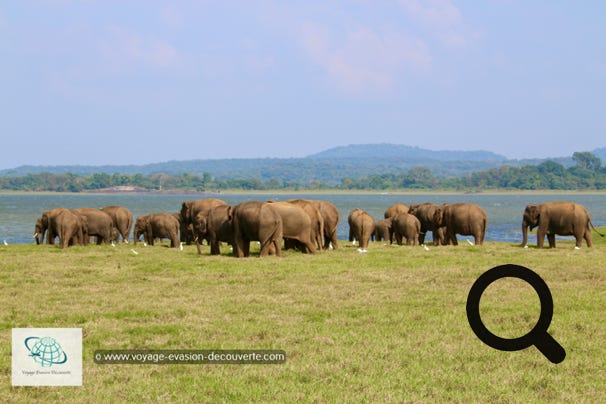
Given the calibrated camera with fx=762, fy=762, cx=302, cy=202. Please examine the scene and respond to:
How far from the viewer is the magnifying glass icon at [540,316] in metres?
9.46

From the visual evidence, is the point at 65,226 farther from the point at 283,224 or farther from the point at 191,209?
the point at 283,224

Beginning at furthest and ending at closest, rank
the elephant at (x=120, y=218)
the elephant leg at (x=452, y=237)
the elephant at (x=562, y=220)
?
the elephant at (x=120, y=218) → the elephant leg at (x=452, y=237) → the elephant at (x=562, y=220)

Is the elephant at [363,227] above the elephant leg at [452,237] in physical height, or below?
above

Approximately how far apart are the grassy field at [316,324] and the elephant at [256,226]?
1487mm

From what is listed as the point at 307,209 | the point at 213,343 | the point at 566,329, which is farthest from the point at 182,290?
the point at 307,209

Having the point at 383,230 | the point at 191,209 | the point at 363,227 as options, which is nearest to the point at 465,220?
the point at 363,227

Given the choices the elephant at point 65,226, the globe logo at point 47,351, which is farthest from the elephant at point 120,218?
the globe logo at point 47,351

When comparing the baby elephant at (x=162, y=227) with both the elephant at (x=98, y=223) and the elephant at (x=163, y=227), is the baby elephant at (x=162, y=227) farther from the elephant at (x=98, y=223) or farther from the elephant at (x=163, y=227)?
the elephant at (x=98, y=223)

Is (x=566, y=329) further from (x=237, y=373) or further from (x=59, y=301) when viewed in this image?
(x=59, y=301)

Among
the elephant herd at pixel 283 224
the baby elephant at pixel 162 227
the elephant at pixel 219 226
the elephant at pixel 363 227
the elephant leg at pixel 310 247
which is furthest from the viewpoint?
the baby elephant at pixel 162 227

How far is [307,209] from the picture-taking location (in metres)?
27.8

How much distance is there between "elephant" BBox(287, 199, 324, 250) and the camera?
1096 inches

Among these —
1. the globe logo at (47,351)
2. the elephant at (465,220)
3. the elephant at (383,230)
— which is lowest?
the elephant at (383,230)

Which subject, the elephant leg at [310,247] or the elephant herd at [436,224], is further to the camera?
the elephant herd at [436,224]
